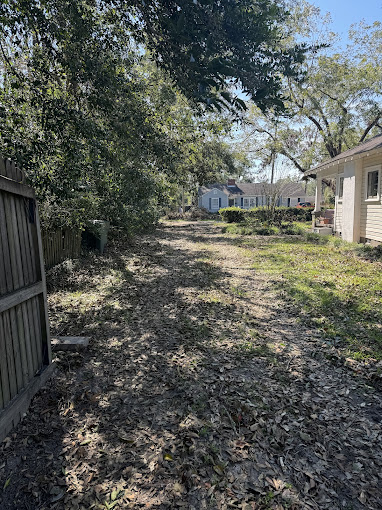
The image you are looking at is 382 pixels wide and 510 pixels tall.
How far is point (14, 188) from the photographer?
265 centimetres

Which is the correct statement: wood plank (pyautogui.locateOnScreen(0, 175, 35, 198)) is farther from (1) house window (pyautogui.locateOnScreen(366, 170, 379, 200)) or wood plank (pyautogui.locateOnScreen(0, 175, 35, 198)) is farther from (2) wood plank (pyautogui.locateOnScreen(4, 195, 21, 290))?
(1) house window (pyautogui.locateOnScreen(366, 170, 379, 200))

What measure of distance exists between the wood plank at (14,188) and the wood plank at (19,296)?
0.84 meters

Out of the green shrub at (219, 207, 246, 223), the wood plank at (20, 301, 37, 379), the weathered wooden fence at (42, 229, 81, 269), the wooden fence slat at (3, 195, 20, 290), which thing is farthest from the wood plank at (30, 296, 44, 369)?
the green shrub at (219, 207, 246, 223)

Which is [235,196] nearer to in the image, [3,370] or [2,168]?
[2,168]

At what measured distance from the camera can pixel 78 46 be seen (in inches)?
168

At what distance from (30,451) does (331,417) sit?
2493 mm

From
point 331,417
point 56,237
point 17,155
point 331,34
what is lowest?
point 331,417

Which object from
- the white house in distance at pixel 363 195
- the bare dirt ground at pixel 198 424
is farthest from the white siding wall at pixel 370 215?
the bare dirt ground at pixel 198 424

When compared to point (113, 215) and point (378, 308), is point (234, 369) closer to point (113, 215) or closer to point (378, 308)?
point (378, 308)

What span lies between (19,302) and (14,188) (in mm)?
974

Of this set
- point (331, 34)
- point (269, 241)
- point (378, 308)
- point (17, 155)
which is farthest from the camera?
point (331, 34)

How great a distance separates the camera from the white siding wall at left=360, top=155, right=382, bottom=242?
32.7 feet

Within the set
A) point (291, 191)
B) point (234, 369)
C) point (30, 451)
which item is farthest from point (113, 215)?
point (291, 191)

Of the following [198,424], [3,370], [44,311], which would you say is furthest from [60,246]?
[198,424]
